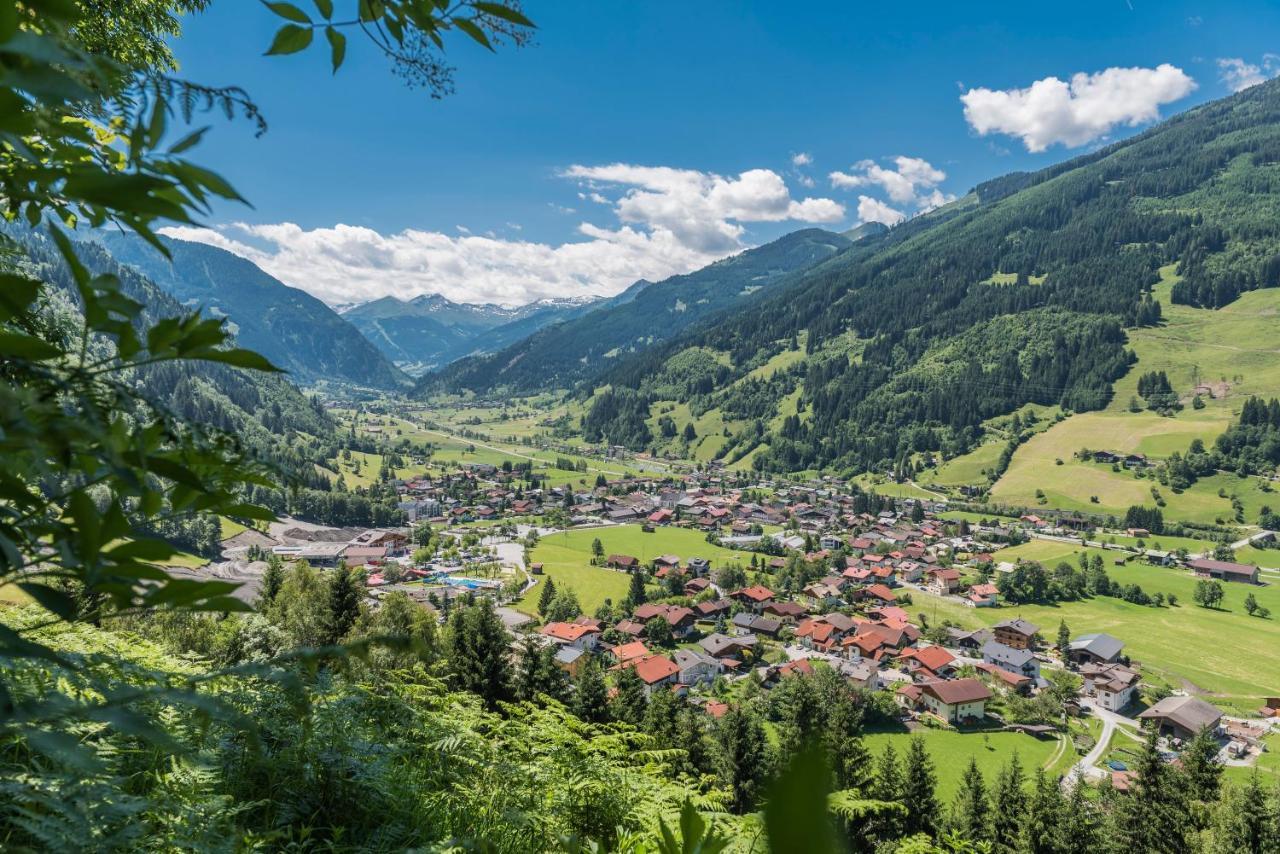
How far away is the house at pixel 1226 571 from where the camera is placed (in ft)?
214

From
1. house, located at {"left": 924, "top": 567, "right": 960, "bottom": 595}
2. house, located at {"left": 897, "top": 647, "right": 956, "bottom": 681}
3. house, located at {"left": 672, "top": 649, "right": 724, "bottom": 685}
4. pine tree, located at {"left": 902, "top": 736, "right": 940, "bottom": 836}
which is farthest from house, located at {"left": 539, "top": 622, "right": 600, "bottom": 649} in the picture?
house, located at {"left": 924, "top": 567, "right": 960, "bottom": 595}

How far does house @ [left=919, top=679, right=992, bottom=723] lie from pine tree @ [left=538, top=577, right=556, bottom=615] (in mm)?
27677

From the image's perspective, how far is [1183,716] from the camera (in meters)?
37.8

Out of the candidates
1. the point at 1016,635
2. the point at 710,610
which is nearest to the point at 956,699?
the point at 1016,635

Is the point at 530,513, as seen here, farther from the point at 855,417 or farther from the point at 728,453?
the point at 855,417

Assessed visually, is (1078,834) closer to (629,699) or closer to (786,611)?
(629,699)

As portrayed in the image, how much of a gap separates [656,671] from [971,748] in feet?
59.8

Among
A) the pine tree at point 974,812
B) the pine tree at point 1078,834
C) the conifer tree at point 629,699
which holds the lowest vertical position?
the pine tree at point 974,812

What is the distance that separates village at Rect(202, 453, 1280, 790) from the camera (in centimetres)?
3919

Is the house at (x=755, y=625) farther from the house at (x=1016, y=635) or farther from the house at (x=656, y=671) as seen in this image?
the house at (x=1016, y=635)

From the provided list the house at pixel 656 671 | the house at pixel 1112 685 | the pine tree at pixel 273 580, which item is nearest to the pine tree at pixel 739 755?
the pine tree at pixel 273 580

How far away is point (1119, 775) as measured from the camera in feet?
101

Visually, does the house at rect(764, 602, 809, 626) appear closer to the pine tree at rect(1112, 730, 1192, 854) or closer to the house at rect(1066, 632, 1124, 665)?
the house at rect(1066, 632, 1124, 665)

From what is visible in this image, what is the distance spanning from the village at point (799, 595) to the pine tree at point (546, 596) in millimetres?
272
